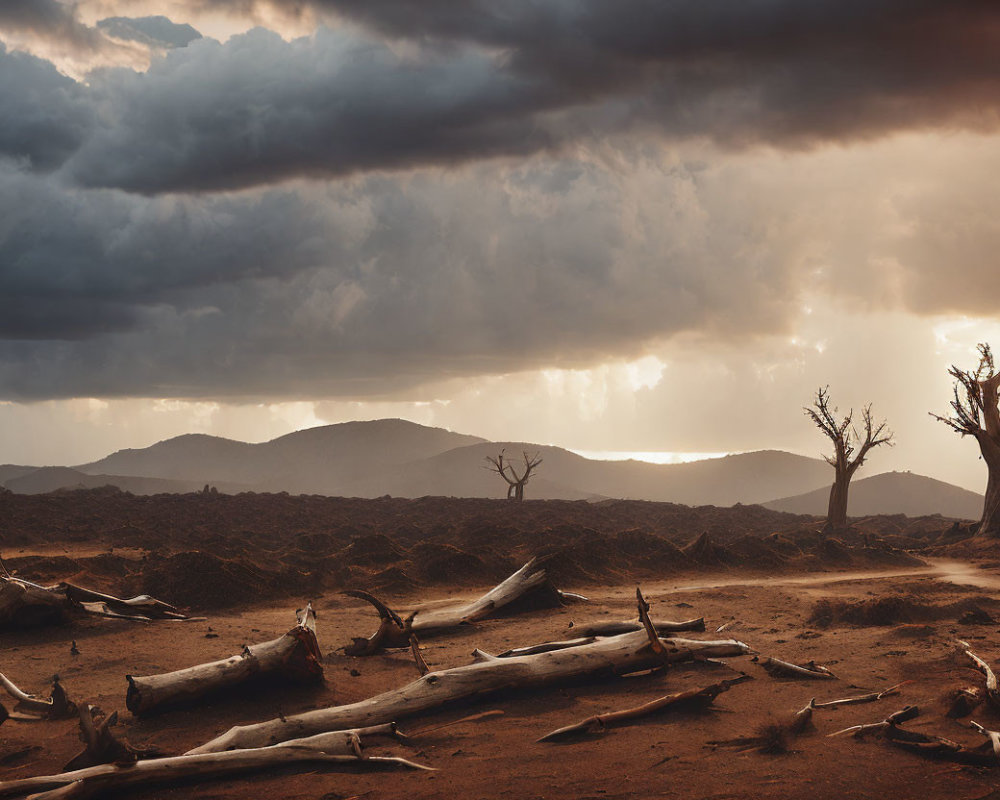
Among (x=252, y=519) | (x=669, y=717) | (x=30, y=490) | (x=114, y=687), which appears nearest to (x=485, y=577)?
(x=114, y=687)

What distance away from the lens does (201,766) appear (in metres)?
7.51

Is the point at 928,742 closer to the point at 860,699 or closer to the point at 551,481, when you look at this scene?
the point at 860,699

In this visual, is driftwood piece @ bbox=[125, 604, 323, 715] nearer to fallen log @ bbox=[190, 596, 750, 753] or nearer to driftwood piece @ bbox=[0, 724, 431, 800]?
fallen log @ bbox=[190, 596, 750, 753]

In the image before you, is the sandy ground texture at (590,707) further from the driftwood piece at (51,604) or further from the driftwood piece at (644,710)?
the driftwood piece at (51,604)

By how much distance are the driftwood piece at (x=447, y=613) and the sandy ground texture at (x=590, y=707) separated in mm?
274

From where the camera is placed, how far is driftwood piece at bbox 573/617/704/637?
12.6 metres

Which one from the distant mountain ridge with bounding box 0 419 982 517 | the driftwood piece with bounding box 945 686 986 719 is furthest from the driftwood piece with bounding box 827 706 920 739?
the distant mountain ridge with bounding box 0 419 982 517

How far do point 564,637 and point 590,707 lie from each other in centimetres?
383

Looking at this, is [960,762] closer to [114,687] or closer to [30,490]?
[114,687]

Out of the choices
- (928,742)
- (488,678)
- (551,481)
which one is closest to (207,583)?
(488,678)

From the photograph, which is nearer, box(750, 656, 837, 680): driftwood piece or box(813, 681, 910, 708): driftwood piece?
box(813, 681, 910, 708): driftwood piece

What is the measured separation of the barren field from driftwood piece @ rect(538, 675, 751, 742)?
0.12 meters

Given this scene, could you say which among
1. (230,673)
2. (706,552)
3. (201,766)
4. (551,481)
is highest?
(551,481)

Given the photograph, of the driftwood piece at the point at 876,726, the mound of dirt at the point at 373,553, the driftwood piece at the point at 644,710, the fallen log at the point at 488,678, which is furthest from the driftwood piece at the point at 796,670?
the mound of dirt at the point at 373,553
